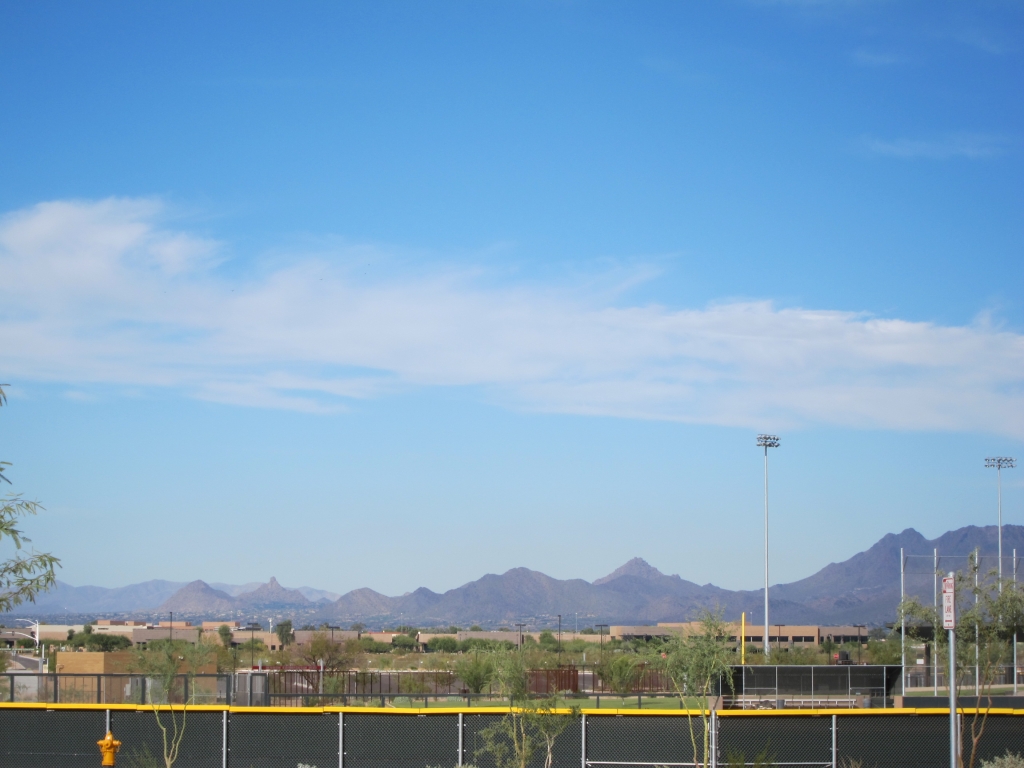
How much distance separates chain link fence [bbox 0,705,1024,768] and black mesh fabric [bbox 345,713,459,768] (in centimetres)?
2

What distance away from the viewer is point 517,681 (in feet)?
75.3

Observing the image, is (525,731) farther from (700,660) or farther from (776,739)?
(776,739)

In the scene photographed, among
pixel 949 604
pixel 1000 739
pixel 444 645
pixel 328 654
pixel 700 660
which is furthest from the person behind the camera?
pixel 444 645

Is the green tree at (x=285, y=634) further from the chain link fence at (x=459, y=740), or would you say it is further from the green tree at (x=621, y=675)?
the chain link fence at (x=459, y=740)

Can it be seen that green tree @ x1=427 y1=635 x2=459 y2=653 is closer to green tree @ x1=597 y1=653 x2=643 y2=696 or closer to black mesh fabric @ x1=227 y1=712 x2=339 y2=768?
green tree @ x1=597 y1=653 x2=643 y2=696

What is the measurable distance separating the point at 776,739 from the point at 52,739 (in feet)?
43.6

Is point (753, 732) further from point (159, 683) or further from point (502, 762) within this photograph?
point (159, 683)

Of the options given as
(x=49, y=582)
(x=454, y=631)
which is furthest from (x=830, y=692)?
(x=454, y=631)

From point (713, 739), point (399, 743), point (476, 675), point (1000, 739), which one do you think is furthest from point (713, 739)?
point (476, 675)

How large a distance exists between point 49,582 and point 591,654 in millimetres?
82608

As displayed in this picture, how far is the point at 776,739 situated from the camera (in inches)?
768

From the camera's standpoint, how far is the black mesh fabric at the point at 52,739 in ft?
65.9

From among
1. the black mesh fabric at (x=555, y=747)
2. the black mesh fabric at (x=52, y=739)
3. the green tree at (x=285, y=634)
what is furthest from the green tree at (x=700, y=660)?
the green tree at (x=285, y=634)

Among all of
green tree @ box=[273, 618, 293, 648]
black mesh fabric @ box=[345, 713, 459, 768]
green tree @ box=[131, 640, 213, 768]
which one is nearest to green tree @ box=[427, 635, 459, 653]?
green tree @ box=[273, 618, 293, 648]
